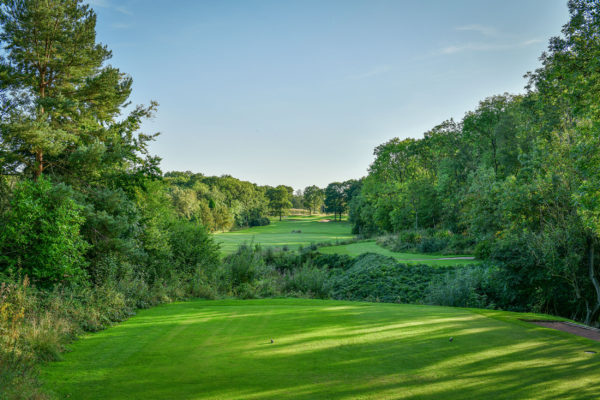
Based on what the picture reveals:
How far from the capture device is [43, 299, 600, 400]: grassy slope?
4465mm

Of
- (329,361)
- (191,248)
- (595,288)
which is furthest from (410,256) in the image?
(329,361)

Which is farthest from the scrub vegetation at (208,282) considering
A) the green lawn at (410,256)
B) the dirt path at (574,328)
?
the green lawn at (410,256)

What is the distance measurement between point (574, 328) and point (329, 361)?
6118 millimetres

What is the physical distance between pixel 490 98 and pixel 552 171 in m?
29.7

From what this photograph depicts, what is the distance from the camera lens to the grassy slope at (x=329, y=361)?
4465 millimetres

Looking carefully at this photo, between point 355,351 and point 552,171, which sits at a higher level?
point 552,171

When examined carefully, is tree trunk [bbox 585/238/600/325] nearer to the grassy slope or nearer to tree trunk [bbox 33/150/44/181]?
the grassy slope

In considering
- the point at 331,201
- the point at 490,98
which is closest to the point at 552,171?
the point at 490,98

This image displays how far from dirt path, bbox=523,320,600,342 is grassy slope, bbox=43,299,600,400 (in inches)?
18.8

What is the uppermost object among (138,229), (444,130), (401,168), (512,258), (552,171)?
(444,130)

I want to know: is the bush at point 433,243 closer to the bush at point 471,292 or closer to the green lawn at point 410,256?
the green lawn at point 410,256

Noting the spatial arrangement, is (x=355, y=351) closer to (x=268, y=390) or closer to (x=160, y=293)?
(x=268, y=390)

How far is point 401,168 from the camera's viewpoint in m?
60.0

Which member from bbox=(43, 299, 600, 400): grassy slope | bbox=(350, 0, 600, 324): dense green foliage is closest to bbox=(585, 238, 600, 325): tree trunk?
bbox=(350, 0, 600, 324): dense green foliage
